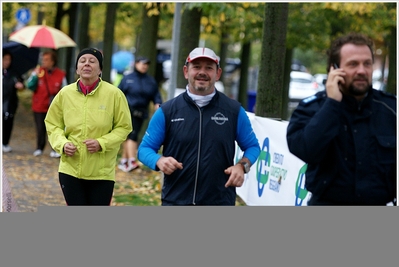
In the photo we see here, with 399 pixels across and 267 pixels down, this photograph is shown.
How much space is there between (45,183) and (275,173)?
3940 millimetres

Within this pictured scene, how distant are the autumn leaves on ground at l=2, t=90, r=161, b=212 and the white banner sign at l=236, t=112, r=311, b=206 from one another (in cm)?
144

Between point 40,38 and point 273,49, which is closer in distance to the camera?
point 273,49

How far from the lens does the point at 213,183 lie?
236 inches

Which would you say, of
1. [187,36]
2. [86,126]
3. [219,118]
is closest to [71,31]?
[187,36]

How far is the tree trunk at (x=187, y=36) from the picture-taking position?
45.6 ft

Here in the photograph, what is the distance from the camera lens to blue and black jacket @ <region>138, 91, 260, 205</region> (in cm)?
593

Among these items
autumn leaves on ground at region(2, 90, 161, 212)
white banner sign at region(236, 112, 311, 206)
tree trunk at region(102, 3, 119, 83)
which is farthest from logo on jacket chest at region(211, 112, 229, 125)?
tree trunk at region(102, 3, 119, 83)

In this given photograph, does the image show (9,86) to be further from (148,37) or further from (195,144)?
(195,144)

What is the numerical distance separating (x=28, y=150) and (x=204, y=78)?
1083cm

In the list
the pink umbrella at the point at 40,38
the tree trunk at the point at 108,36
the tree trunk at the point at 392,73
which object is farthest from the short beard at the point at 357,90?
the tree trunk at the point at 108,36

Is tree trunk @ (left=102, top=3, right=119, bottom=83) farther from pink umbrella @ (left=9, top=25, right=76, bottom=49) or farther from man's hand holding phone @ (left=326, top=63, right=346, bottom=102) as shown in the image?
man's hand holding phone @ (left=326, top=63, right=346, bottom=102)

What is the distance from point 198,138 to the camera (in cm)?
592

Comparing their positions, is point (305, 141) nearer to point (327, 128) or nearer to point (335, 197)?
point (327, 128)

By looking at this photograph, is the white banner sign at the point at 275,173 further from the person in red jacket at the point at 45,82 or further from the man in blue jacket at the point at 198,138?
the person in red jacket at the point at 45,82
